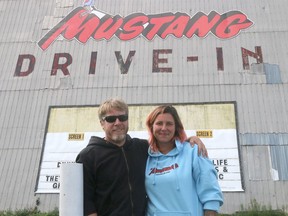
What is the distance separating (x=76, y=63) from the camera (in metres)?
15.2

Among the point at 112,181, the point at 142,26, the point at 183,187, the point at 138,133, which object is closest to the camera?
the point at 183,187

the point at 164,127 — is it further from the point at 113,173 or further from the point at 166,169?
the point at 113,173

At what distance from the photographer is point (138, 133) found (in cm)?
1303

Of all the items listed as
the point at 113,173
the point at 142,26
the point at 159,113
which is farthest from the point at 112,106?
the point at 142,26

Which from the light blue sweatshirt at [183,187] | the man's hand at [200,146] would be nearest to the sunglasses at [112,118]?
the light blue sweatshirt at [183,187]

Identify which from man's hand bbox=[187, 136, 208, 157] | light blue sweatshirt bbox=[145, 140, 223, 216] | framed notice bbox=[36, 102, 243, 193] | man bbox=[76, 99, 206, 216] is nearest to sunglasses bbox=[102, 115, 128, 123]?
man bbox=[76, 99, 206, 216]

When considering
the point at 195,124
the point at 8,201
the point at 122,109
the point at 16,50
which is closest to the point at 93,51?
the point at 16,50

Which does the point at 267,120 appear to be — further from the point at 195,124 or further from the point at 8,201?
the point at 8,201

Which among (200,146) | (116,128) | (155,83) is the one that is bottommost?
(200,146)

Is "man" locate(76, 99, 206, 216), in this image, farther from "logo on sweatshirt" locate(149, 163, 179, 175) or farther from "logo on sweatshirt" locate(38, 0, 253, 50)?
"logo on sweatshirt" locate(38, 0, 253, 50)

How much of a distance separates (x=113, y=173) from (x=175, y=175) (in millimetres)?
584

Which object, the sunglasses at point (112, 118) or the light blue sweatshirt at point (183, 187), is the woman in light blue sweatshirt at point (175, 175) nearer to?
the light blue sweatshirt at point (183, 187)

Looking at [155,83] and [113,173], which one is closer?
[113,173]

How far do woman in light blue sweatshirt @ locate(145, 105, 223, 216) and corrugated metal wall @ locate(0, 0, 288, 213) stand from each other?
29.3 ft
